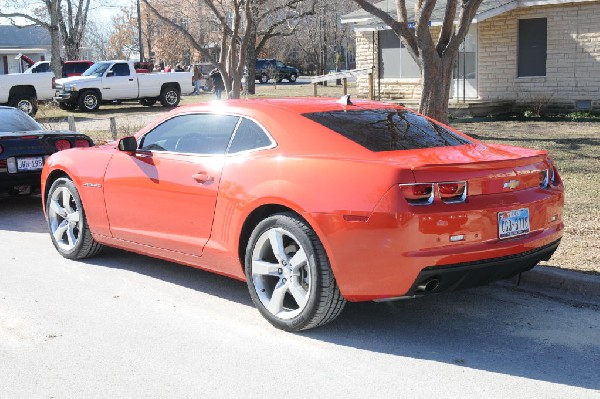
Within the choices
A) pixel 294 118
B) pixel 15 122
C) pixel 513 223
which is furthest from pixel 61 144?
pixel 513 223

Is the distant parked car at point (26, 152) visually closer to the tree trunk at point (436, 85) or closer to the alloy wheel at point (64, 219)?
the alloy wheel at point (64, 219)

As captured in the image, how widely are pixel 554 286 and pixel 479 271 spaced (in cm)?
153

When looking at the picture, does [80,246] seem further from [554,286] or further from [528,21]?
[528,21]

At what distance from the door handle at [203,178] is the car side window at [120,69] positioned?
87.0 feet

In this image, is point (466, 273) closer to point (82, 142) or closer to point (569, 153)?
point (82, 142)

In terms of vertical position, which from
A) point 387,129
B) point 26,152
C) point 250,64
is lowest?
point 26,152

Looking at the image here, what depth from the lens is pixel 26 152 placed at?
10055mm

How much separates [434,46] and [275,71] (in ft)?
150

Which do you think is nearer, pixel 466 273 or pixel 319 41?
pixel 466 273

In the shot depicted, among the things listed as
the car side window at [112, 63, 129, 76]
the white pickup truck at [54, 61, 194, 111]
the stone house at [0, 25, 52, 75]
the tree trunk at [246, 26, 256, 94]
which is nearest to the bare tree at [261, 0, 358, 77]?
the tree trunk at [246, 26, 256, 94]

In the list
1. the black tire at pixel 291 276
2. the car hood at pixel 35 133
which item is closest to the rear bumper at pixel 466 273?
the black tire at pixel 291 276

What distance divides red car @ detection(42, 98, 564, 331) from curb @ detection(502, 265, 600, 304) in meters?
0.74

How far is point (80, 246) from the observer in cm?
723

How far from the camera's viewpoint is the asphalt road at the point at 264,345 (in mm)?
4348
